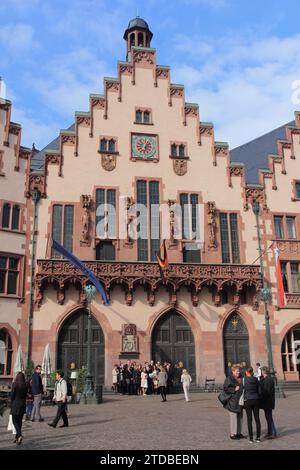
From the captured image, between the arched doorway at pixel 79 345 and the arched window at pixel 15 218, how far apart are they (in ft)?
21.8

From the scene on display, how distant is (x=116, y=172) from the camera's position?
116 feet

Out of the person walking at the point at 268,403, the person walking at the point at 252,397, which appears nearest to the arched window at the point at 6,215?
the person walking at the point at 268,403

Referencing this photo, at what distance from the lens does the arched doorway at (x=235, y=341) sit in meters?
33.6

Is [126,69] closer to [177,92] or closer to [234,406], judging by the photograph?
[177,92]

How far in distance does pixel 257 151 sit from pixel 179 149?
385 inches

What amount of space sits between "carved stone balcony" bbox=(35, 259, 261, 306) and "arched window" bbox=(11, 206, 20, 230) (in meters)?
2.98

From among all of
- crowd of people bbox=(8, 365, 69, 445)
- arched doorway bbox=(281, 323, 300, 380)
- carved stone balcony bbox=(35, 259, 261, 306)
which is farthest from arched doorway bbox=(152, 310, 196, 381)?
crowd of people bbox=(8, 365, 69, 445)

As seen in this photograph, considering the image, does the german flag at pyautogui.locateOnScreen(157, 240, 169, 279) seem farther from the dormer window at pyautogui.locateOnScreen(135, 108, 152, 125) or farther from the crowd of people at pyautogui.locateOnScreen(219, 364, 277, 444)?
the crowd of people at pyautogui.locateOnScreen(219, 364, 277, 444)

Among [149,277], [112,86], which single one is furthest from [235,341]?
[112,86]

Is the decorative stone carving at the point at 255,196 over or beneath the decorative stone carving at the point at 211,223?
over

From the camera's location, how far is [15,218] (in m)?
32.6

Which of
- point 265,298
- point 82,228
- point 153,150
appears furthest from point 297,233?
point 82,228

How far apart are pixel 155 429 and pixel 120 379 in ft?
48.4

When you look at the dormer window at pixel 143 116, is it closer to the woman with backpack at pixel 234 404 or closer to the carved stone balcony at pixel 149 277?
the carved stone balcony at pixel 149 277
